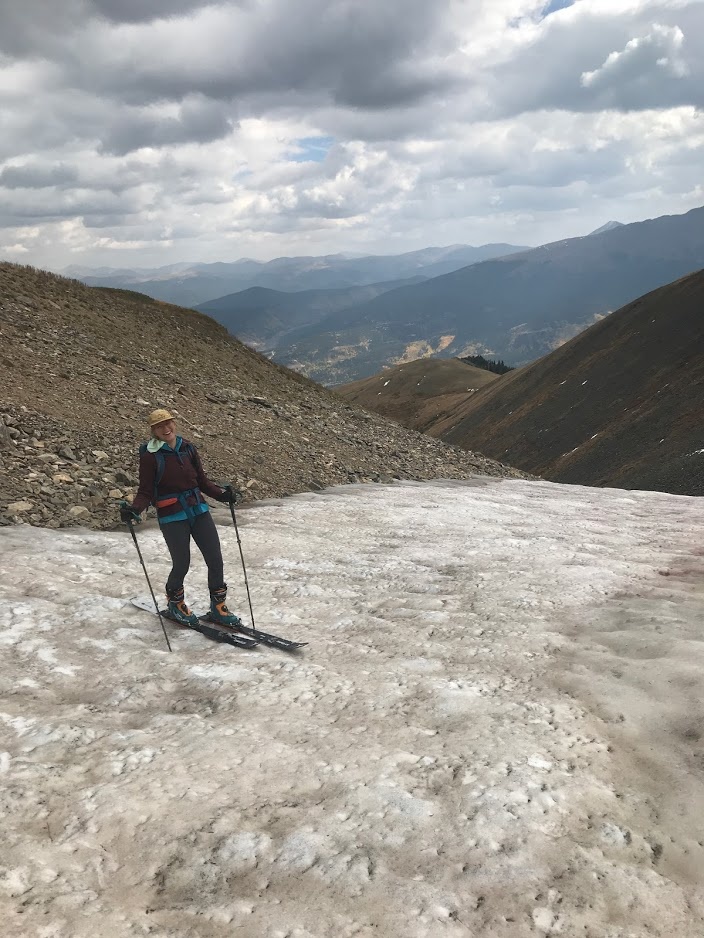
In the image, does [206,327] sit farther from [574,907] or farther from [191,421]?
[574,907]

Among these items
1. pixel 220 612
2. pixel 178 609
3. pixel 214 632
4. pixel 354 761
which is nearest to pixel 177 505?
pixel 178 609

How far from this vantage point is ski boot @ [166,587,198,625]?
31.8 ft

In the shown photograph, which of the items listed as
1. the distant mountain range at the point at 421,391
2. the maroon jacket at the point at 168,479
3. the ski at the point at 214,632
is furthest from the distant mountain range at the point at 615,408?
the maroon jacket at the point at 168,479

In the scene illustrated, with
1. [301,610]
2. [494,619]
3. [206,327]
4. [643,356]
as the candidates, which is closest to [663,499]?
[494,619]

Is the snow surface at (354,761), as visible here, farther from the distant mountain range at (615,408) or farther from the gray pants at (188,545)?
the distant mountain range at (615,408)

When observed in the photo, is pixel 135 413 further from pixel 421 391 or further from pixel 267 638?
pixel 421 391

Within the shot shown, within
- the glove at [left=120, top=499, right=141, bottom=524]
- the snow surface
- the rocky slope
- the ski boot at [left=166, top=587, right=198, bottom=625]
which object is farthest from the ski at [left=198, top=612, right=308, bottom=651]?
the rocky slope

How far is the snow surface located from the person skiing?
0.62 metres

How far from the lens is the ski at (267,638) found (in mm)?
8934

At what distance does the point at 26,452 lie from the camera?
16.6 m

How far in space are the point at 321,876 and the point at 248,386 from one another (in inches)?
1172

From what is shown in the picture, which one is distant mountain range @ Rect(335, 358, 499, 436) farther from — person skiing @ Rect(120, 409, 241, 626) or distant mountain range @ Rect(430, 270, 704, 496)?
person skiing @ Rect(120, 409, 241, 626)

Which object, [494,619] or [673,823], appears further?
[494,619]

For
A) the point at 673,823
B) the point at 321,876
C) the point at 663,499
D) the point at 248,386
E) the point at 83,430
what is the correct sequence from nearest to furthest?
the point at 321,876 < the point at 673,823 < the point at 83,430 < the point at 663,499 < the point at 248,386
